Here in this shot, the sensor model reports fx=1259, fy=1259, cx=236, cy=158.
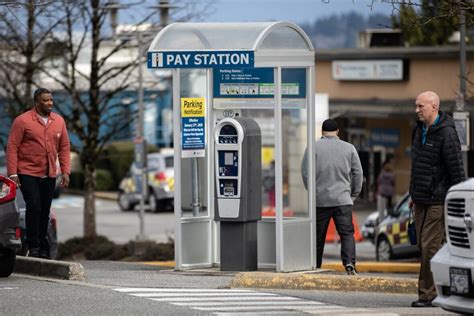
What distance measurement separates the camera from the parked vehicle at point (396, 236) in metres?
23.0

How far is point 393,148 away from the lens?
41219 millimetres

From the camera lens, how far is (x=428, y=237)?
430 inches

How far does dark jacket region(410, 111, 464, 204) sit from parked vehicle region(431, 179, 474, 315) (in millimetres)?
1288

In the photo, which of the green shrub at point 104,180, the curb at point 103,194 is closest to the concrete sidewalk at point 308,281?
the curb at point 103,194

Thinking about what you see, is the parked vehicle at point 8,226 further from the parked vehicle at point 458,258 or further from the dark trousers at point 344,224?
the parked vehicle at point 458,258

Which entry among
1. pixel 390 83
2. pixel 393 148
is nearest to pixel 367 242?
pixel 390 83

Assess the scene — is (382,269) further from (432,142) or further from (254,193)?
(432,142)

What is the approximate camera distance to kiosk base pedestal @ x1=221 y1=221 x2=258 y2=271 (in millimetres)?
13977

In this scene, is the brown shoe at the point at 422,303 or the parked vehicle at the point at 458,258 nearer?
the parked vehicle at the point at 458,258

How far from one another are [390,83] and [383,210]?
10.0 m

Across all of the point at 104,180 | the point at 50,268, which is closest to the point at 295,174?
the point at 50,268

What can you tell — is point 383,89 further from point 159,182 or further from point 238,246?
point 238,246

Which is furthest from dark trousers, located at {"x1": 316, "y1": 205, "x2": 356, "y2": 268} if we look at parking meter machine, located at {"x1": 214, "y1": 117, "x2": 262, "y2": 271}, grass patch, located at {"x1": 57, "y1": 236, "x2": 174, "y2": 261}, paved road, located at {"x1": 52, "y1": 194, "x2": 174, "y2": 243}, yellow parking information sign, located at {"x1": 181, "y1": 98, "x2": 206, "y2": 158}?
paved road, located at {"x1": 52, "y1": 194, "x2": 174, "y2": 243}

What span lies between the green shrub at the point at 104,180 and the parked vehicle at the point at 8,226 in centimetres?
3952
